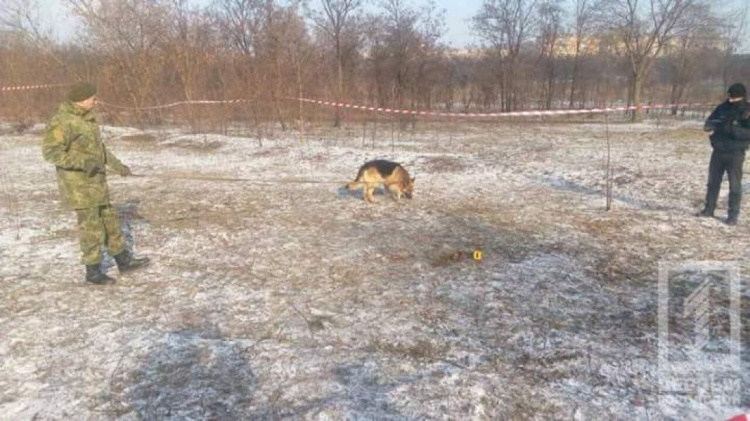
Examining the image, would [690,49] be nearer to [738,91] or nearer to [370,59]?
[370,59]

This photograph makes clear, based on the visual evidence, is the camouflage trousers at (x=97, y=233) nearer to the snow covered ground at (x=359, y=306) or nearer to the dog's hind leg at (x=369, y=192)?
the snow covered ground at (x=359, y=306)

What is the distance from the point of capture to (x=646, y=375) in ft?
9.71

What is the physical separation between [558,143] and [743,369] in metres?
13.1

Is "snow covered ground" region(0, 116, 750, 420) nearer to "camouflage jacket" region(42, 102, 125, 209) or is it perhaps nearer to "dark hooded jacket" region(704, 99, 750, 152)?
"camouflage jacket" region(42, 102, 125, 209)

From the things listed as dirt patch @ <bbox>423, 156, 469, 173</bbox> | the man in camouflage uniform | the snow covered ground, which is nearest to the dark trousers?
the snow covered ground

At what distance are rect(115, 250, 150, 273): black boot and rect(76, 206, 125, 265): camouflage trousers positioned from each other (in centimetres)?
9

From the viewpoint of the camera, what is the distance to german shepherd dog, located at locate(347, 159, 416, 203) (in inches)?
291

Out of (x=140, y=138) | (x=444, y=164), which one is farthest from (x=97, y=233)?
(x=140, y=138)

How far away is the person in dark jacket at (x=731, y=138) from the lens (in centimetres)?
559

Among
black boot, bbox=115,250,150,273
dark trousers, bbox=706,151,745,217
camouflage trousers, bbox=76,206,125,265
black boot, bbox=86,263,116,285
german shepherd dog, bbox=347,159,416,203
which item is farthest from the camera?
german shepherd dog, bbox=347,159,416,203

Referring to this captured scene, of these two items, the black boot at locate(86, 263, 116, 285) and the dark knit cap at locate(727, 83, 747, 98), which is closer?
the black boot at locate(86, 263, 116, 285)

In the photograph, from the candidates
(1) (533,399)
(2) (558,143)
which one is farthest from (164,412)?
(2) (558,143)

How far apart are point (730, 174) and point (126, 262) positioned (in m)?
7.85

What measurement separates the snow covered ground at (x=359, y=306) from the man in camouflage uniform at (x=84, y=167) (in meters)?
0.51
